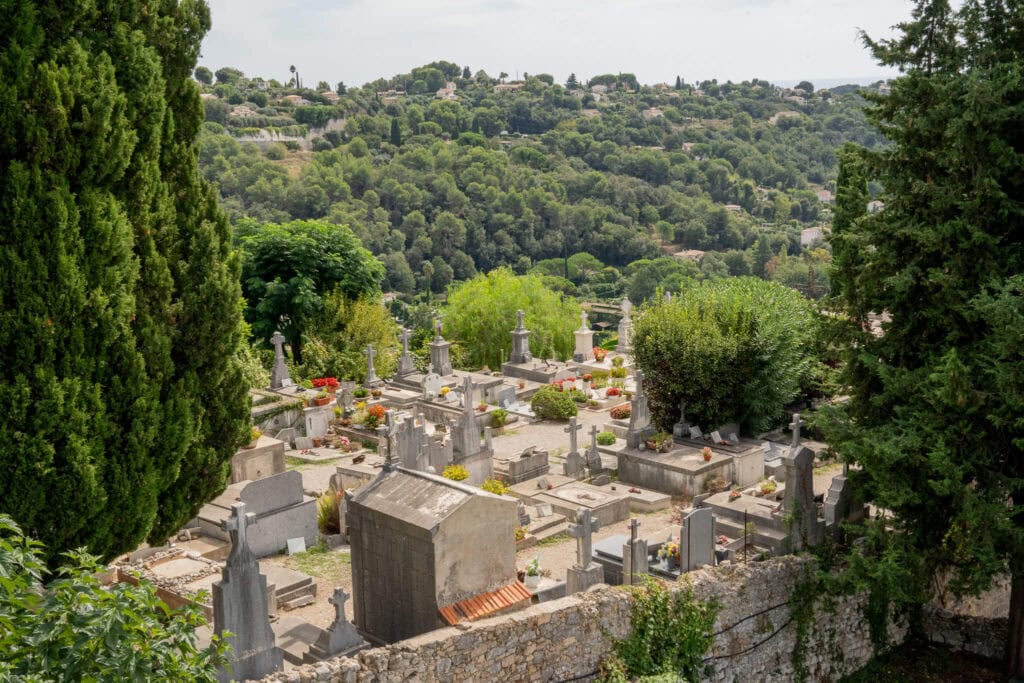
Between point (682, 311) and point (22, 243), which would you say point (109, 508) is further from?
point (682, 311)

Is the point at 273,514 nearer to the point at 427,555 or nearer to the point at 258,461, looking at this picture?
the point at 258,461

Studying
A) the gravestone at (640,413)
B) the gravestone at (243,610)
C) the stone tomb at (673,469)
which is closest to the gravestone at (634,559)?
the gravestone at (243,610)

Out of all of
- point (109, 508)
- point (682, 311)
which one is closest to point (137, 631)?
point (109, 508)

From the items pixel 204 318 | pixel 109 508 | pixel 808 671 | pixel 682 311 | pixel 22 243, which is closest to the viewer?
pixel 22 243

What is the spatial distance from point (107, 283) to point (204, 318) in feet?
4.04

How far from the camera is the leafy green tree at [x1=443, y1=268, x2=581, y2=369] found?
30422 millimetres

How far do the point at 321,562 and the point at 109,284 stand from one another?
218 inches

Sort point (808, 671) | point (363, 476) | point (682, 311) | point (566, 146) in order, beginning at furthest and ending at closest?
point (566, 146) → point (682, 311) → point (363, 476) → point (808, 671)

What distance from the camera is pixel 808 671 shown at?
1158 centimetres

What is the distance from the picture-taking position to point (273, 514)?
13.8 meters

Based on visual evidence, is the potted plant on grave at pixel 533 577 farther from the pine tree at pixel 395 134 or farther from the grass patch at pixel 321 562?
the pine tree at pixel 395 134

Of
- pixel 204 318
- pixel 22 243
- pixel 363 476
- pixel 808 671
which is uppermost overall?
pixel 22 243

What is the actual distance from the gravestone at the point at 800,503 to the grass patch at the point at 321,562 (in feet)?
17.9

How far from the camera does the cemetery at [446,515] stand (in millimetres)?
9961
